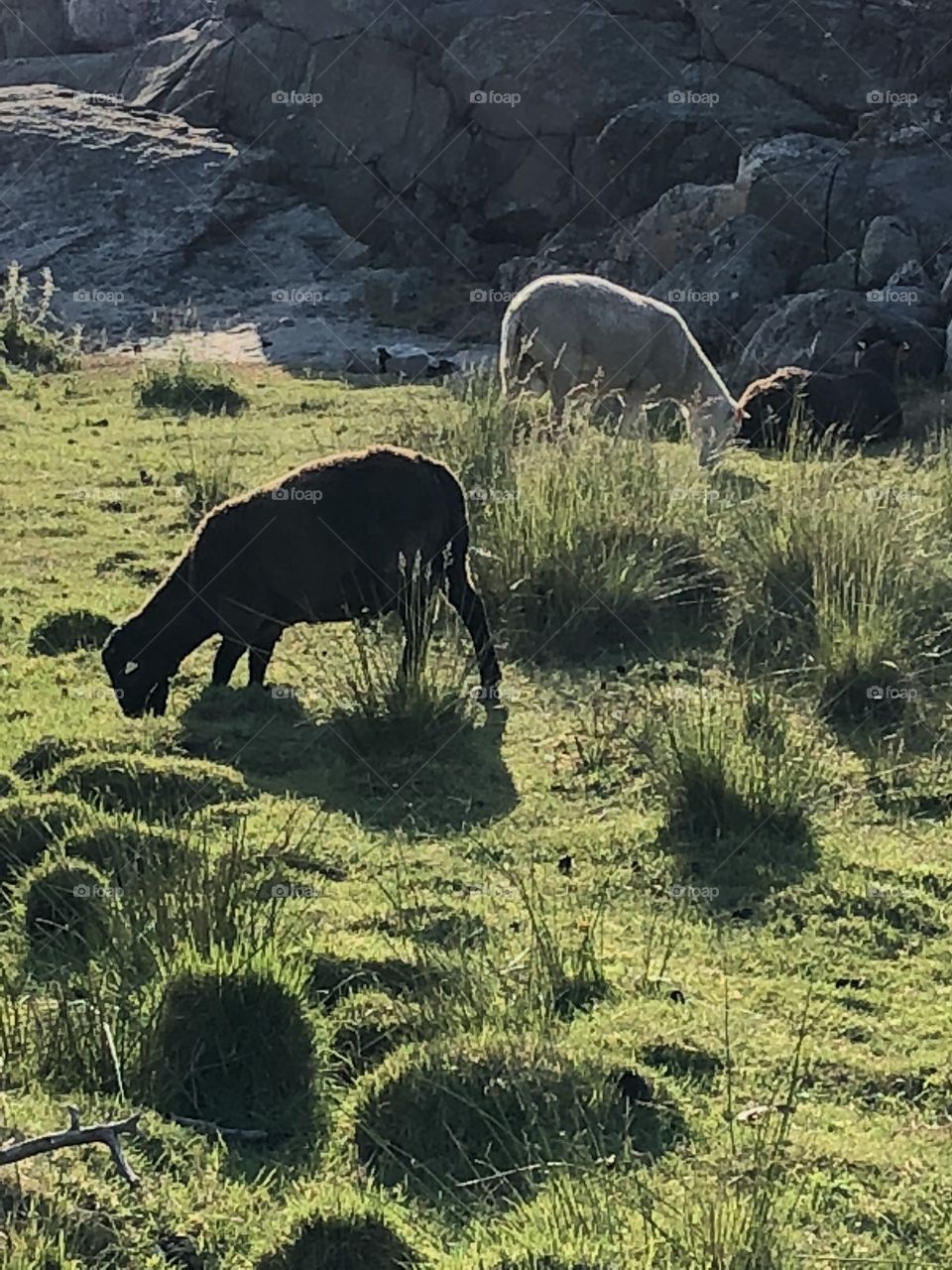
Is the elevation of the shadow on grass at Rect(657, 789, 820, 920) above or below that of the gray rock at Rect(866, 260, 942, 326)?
above

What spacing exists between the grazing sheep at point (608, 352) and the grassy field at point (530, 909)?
3.84 meters

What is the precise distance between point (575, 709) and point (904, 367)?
12.7 meters

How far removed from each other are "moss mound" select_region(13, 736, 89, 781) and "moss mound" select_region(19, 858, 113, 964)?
1.29 meters

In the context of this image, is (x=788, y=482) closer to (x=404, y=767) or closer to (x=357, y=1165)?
(x=404, y=767)

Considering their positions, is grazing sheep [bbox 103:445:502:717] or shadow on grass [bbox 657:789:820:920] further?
grazing sheep [bbox 103:445:502:717]

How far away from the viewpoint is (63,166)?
34.6 metres

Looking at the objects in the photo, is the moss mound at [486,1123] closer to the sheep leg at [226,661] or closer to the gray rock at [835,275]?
the sheep leg at [226,661]

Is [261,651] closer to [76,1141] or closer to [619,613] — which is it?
[619,613]

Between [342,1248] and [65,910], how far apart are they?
2.13m

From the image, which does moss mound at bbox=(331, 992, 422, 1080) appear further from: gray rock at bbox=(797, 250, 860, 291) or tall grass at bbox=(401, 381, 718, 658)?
gray rock at bbox=(797, 250, 860, 291)

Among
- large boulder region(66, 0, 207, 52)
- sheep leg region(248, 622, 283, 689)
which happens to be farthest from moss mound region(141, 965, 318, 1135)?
large boulder region(66, 0, 207, 52)

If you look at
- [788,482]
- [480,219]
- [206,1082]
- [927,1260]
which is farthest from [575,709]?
[480,219]

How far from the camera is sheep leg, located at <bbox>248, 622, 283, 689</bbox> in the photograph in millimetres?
8617

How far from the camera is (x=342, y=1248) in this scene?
388 centimetres
